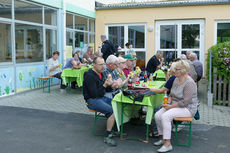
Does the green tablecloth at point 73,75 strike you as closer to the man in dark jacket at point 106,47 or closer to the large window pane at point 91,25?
the man in dark jacket at point 106,47

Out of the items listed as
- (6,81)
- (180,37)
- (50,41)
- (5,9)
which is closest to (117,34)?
(180,37)

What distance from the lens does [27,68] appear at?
29.6 ft

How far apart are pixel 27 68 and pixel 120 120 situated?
5462 mm

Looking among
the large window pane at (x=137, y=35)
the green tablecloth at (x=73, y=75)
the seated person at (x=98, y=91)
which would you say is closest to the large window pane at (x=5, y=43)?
the green tablecloth at (x=73, y=75)

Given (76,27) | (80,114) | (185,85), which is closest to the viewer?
(185,85)

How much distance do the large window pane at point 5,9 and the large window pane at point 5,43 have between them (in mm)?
290

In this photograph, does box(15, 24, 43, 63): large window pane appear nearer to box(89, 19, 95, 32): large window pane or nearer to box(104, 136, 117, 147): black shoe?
Result: box(89, 19, 95, 32): large window pane

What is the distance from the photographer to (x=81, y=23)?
41.4 ft

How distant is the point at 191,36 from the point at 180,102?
9.23 m

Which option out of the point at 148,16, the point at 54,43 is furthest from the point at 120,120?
the point at 148,16

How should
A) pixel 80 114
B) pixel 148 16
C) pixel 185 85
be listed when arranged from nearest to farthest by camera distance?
pixel 185 85 < pixel 80 114 < pixel 148 16

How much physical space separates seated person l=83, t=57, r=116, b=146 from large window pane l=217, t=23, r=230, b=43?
9521 millimetres

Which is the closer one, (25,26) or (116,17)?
(25,26)

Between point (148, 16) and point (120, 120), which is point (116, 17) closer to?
point (148, 16)
